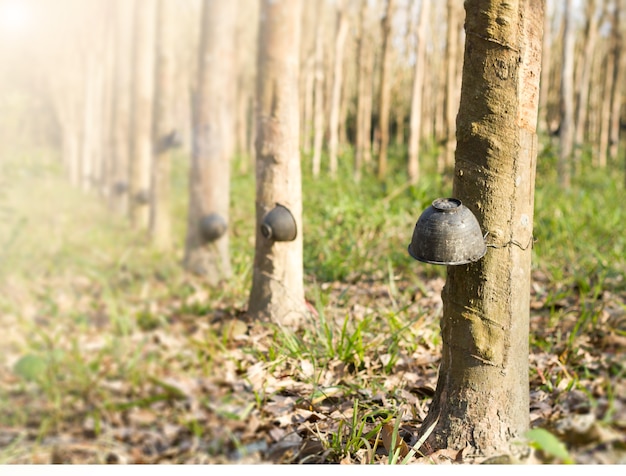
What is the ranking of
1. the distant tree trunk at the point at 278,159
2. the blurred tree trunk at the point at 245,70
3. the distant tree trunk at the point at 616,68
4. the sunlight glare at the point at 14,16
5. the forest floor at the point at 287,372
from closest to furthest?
the forest floor at the point at 287,372 → the distant tree trunk at the point at 278,159 → the blurred tree trunk at the point at 245,70 → the sunlight glare at the point at 14,16 → the distant tree trunk at the point at 616,68

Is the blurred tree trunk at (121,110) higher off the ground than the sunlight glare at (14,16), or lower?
lower

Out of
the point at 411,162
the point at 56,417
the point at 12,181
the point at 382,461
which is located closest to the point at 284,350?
the point at 382,461

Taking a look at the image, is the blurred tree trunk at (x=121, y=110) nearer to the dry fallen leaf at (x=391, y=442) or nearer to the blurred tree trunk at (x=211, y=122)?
the blurred tree trunk at (x=211, y=122)

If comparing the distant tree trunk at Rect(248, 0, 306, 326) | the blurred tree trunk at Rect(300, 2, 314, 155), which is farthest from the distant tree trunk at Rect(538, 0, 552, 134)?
the distant tree trunk at Rect(248, 0, 306, 326)

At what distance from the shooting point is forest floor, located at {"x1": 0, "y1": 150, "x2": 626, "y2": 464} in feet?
7.87

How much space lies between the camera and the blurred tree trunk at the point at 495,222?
6.66ft

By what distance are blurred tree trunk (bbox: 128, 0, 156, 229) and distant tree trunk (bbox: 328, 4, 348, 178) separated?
220cm

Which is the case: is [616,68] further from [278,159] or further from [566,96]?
[278,159]

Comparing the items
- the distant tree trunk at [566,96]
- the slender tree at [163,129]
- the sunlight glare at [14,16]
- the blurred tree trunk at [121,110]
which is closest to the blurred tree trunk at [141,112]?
the slender tree at [163,129]

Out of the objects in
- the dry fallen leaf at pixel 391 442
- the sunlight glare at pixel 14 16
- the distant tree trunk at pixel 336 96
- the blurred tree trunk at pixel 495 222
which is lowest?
the dry fallen leaf at pixel 391 442

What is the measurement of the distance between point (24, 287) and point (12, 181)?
96cm

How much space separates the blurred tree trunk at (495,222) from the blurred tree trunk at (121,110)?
7.12 meters

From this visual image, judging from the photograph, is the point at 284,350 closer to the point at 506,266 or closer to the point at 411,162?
the point at 506,266

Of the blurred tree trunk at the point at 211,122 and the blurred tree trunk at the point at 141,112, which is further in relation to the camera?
the blurred tree trunk at the point at 141,112
